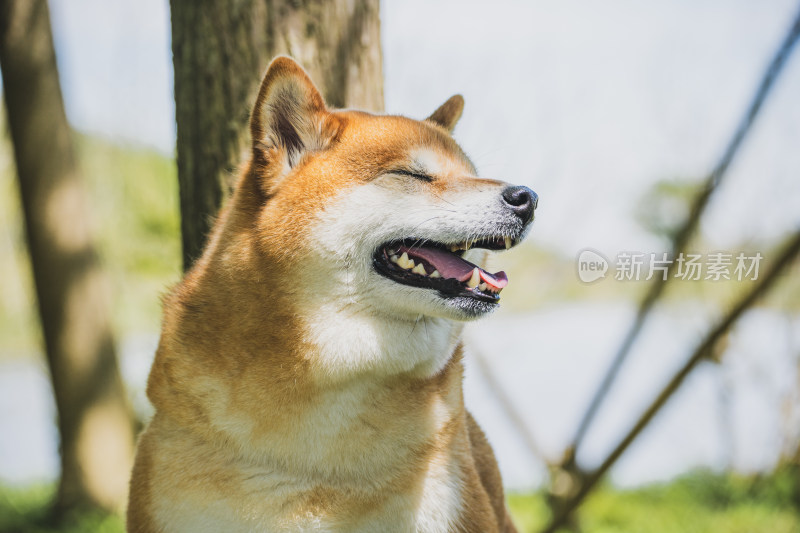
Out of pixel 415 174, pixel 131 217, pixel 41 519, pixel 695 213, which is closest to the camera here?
pixel 415 174

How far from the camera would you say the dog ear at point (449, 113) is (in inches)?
115

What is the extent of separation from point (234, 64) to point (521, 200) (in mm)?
1326

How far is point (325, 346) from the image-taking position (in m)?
2.24

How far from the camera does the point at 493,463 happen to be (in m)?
2.79

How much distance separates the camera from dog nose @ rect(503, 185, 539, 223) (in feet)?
7.58

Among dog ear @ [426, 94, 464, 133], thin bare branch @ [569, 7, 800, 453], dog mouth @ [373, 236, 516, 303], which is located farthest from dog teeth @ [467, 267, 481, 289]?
thin bare branch @ [569, 7, 800, 453]

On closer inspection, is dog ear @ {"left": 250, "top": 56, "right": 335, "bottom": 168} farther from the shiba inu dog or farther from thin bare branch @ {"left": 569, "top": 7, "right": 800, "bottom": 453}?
thin bare branch @ {"left": 569, "top": 7, "right": 800, "bottom": 453}

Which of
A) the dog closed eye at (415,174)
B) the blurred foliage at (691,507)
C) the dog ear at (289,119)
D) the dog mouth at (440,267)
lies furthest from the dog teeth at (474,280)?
the blurred foliage at (691,507)

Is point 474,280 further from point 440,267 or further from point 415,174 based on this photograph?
point 415,174

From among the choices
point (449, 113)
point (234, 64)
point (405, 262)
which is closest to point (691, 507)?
point (449, 113)

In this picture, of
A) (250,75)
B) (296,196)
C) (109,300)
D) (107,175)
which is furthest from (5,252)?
(296,196)

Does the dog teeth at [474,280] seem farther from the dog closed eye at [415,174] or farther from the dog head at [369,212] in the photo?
the dog closed eye at [415,174]

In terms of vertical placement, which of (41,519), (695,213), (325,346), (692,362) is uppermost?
(695,213)

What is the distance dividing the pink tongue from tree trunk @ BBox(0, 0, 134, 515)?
144 inches
